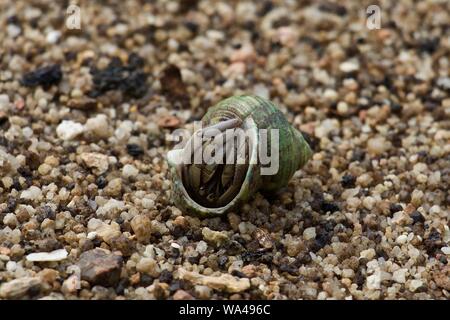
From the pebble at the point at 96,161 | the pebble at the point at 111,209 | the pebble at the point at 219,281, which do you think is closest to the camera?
the pebble at the point at 219,281

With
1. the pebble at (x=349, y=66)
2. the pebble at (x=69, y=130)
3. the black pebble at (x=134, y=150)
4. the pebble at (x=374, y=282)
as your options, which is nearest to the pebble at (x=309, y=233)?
the pebble at (x=374, y=282)

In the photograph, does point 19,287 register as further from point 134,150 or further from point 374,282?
point 374,282

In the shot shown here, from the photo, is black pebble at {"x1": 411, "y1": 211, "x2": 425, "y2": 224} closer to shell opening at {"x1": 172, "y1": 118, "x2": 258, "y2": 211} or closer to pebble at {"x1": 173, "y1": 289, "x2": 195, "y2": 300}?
shell opening at {"x1": 172, "y1": 118, "x2": 258, "y2": 211}

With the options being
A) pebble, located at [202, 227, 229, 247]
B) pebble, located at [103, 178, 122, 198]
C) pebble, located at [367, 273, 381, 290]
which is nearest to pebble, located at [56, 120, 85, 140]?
pebble, located at [103, 178, 122, 198]

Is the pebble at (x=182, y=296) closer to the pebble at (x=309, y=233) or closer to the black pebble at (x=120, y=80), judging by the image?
the pebble at (x=309, y=233)

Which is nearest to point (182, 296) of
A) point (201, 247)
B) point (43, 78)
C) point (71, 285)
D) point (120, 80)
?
point (201, 247)
